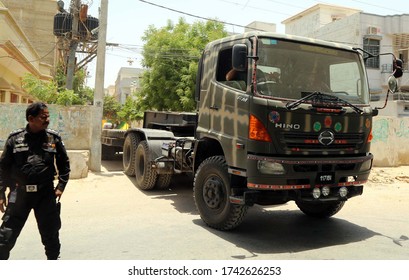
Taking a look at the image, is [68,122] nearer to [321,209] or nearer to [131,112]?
[321,209]

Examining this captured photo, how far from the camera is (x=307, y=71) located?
15.1ft

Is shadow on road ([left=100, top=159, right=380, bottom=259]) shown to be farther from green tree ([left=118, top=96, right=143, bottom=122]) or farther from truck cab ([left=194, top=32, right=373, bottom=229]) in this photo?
green tree ([left=118, top=96, right=143, bottom=122])

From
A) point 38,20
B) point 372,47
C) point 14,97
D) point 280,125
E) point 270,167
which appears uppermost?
point 38,20

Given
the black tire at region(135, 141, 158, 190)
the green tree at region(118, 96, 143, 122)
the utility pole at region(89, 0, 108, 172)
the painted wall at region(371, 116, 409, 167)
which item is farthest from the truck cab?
the green tree at region(118, 96, 143, 122)

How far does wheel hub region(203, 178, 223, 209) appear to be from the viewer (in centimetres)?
482

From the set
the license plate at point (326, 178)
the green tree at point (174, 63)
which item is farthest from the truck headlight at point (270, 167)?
the green tree at point (174, 63)

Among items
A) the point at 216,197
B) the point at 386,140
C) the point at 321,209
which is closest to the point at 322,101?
the point at 216,197

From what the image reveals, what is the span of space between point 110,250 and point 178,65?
14.2 meters

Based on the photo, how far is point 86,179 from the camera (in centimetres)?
867

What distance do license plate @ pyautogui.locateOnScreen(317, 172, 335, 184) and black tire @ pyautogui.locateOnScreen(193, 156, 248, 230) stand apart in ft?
3.17

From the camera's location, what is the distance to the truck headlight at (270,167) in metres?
4.15

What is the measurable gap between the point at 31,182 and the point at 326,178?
3.21 metres

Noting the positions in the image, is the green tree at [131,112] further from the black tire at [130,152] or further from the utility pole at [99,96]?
the black tire at [130,152]

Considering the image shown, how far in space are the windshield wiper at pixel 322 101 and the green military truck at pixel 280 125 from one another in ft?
0.04
